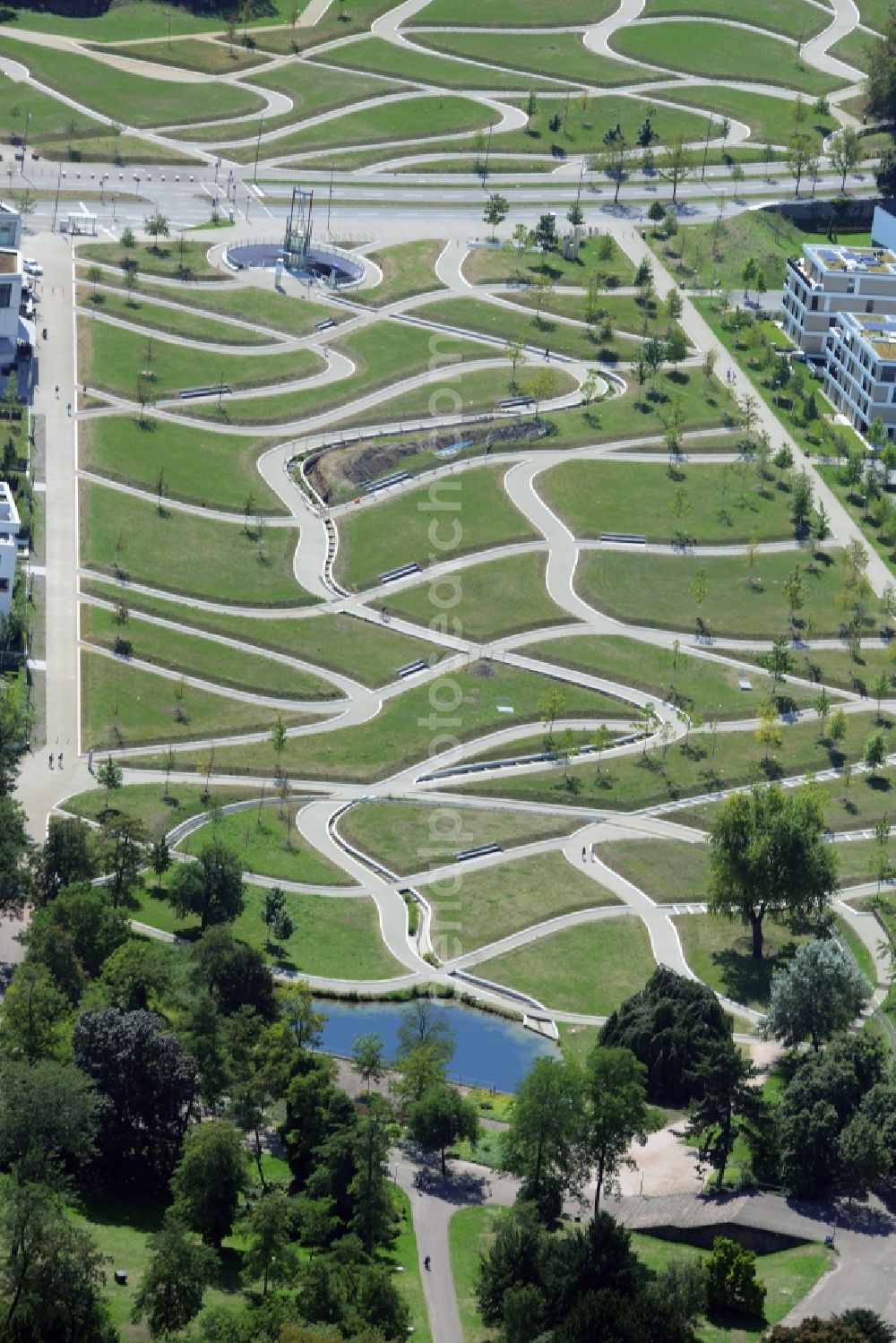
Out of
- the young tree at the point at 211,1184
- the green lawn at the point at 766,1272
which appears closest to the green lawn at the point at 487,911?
the green lawn at the point at 766,1272

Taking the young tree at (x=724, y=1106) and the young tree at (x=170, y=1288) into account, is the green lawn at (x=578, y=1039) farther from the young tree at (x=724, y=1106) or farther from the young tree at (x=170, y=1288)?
the young tree at (x=170, y=1288)

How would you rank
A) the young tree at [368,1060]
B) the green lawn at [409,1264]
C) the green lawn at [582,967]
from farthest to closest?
the green lawn at [582,967], the young tree at [368,1060], the green lawn at [409,1264]

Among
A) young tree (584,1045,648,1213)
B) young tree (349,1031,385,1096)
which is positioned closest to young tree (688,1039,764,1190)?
young tree (584,1045,648,1213)

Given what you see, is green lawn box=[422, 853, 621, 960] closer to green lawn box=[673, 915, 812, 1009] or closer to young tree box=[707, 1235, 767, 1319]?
green lawn box=[673, 915, 812, 1009]

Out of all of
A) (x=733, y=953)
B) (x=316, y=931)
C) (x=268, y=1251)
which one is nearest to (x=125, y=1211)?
(x=268, y=1251)

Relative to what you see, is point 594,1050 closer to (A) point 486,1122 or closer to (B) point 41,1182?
(A) point 486,1122

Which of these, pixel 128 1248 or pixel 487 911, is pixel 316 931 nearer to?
pixel 487 911
